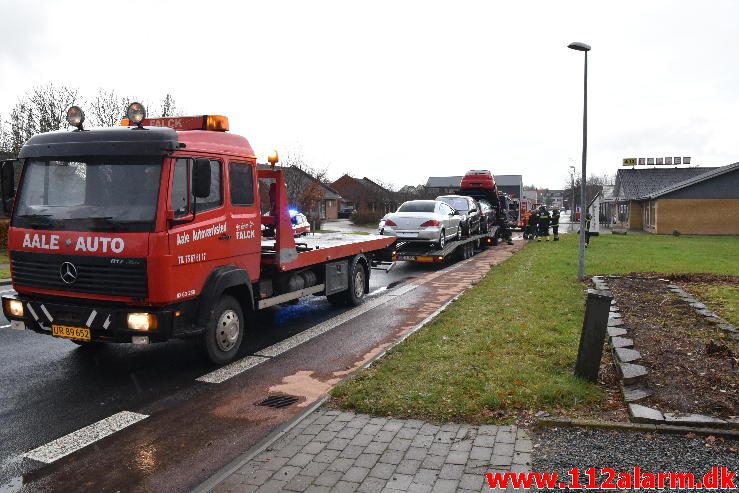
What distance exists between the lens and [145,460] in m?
4.21

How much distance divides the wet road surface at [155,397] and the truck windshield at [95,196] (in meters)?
1.68

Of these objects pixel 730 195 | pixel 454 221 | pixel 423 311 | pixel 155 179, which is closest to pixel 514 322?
pixel 423 311

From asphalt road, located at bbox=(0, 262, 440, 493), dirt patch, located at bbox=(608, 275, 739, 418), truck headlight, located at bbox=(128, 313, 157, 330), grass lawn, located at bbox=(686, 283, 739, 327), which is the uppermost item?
truck headlight, located at bbox=(128, 313, 157, 330)

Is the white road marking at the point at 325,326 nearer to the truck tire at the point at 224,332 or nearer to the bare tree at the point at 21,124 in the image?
the truck tire at the point at 224,332

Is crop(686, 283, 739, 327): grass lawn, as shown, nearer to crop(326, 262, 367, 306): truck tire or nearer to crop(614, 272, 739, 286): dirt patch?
crop(614, 272, 739, 286): dirt patch

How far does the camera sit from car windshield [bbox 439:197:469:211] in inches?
800

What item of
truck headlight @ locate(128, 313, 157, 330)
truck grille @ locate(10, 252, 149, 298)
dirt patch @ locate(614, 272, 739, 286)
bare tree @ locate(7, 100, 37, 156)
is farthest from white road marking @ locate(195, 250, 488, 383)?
bare tree @ locate(7, 100, 37, 156)

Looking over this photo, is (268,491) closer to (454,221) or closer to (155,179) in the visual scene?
(155,179)

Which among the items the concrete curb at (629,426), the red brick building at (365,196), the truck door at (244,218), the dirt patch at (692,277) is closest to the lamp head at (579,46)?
the dirt patch at (692,277)

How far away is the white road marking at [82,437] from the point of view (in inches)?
169

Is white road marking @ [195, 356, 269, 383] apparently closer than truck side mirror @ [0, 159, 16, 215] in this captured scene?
Yes

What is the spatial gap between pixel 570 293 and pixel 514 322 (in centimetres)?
323

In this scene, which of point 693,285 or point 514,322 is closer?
point 514,322

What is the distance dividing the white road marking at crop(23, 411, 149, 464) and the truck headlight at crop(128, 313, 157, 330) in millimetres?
843
